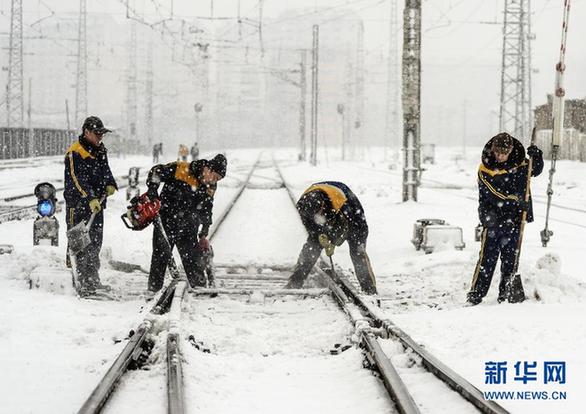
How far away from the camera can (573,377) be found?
470 cm

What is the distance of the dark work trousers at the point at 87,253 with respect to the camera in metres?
7.55

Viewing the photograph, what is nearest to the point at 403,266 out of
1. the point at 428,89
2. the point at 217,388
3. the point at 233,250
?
the point at 233,250

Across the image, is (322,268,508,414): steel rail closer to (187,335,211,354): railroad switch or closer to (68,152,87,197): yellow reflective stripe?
(187,335,211,354): railroad switch

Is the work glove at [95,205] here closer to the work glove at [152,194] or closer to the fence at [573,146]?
the work glove at [152,194]

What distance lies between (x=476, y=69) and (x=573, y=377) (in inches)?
7953

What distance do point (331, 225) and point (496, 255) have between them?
1.69 metres

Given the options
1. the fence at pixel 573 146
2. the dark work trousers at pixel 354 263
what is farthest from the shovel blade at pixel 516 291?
the fence at pixel 573 146

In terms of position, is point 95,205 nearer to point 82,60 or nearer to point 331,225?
point 331,225

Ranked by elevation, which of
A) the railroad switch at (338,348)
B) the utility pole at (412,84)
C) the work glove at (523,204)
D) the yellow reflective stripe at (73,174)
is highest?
the utility pole at (412,84)

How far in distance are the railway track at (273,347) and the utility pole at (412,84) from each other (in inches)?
342

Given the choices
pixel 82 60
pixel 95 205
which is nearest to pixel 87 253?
pixel 95 205

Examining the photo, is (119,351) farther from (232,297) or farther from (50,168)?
(50,168)

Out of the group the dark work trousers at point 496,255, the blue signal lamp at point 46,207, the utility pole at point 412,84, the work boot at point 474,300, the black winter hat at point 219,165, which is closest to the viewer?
the dark work trousers at point 496,255

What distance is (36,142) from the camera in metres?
43.9
